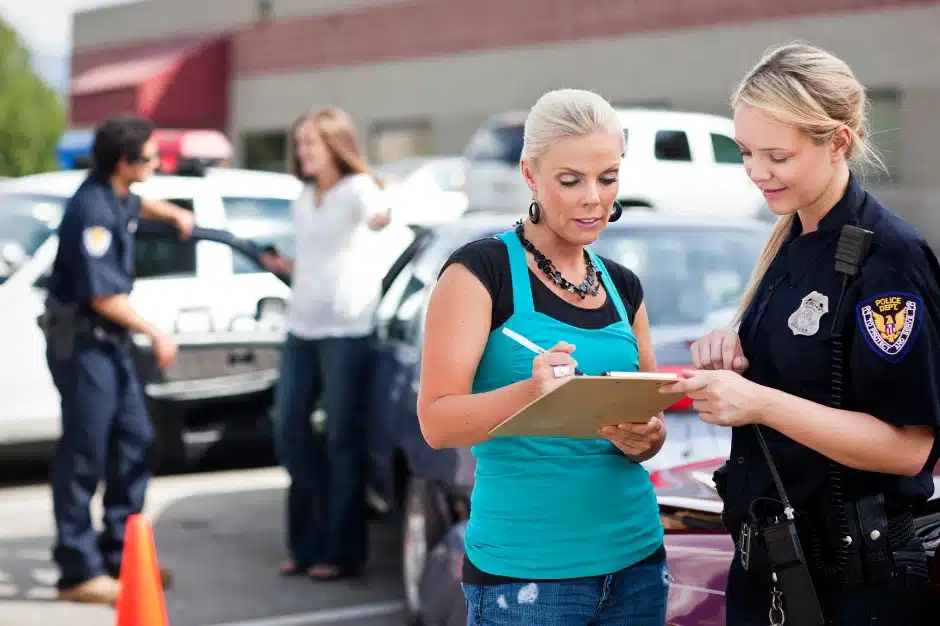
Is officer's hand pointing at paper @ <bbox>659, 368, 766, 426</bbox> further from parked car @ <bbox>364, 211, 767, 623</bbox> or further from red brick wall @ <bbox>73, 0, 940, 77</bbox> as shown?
red brick wall @ <bbox>73, 0, 940, 77</bbox>

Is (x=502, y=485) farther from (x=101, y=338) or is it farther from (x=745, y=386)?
(x=101, y=338)

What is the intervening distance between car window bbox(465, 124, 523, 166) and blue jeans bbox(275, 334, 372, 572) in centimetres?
685

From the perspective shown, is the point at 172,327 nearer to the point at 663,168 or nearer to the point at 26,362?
the point at 26,362

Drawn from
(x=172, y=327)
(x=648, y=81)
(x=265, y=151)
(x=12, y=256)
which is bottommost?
(x=172, y=327)

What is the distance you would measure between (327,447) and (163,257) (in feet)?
7.27

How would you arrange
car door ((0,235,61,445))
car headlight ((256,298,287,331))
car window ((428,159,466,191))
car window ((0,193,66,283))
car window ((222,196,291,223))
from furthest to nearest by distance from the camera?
car window ((428,159,466,191)), car window ((222,196,291,223)), car window ((0,193,66,283)), car door ((0,235,61,445)), car headlight ((256,298,287,331))

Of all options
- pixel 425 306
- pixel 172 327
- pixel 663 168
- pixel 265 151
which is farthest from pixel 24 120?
pixel 425 306

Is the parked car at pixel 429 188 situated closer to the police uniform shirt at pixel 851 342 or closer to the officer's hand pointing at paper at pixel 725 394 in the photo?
the police uniform shirt at pixel 851 342

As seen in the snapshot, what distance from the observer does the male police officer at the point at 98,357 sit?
538 centimetres

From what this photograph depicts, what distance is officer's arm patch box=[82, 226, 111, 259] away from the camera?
5.35m

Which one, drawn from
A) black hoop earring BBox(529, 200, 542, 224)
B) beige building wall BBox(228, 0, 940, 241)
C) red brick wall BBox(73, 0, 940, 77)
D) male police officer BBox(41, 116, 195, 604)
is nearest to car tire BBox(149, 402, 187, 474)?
male police officer BBox(41, 116, 195, 604)

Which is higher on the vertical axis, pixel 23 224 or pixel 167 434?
pixel 23 224

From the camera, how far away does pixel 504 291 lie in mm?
2496

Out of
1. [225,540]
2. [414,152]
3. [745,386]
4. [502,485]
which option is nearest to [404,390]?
[225,540]
